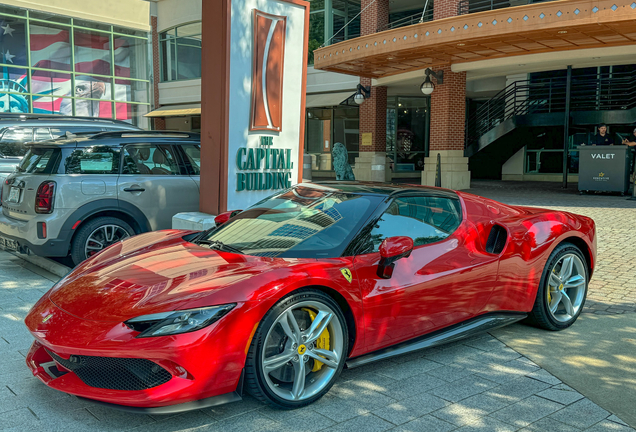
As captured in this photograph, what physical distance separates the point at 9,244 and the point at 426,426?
18.3 ft

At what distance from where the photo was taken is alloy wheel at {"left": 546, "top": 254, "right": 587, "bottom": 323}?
4.74 m

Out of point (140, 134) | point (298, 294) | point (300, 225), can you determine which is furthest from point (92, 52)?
point (298, 294)

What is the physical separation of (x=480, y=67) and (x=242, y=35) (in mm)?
13365

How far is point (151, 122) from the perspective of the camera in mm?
32250

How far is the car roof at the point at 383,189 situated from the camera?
4.14 meters

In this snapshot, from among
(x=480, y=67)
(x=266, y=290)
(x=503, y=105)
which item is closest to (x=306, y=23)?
(x=266, y=290)

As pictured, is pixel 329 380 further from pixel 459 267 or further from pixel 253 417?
pixel 459 267

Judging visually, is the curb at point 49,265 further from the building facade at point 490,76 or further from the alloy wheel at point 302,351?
the building facade at point 490,76

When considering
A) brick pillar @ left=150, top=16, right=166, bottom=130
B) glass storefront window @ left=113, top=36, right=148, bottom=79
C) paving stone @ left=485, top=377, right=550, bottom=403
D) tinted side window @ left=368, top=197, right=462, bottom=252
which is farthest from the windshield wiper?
brick pillar @ left=150, top=16, right=166, bottom=130

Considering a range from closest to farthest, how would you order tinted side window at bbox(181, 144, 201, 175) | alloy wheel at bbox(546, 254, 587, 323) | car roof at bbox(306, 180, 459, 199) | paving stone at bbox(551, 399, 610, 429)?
paving stone at bbox(551, 399, 610, 429), car roof at bbox(306, 180, 459, 199), alloy wheel at bbox(546, 254, 587, 323), tinted side window at bbox(181, 144, 201, 175)

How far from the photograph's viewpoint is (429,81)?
62.8 ft

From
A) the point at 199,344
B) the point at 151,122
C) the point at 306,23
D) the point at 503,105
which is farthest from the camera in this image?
the point at 151,122

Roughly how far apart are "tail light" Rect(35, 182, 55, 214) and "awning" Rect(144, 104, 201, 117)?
78.0ft

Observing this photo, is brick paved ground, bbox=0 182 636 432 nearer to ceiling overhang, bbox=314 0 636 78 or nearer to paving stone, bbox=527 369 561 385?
paving stone, bbox=527 369 561 385
